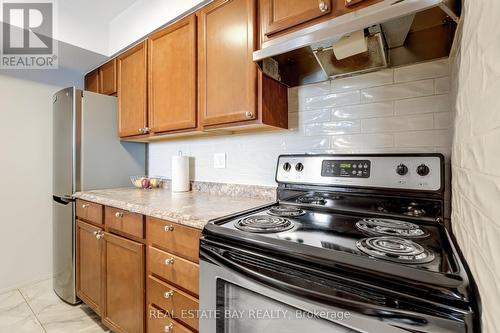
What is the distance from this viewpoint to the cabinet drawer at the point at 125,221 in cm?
132

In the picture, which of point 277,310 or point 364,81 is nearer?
point 277,310

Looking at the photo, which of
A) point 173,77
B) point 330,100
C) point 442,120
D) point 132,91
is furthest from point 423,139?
point 132,91

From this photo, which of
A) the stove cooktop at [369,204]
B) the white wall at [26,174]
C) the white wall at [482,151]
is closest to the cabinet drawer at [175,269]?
the stove cooktop at [369,204]

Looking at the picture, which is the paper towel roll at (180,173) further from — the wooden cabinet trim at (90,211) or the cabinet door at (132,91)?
the wooden cabinet trim at (90,211)

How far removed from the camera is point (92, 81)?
2.46 metres

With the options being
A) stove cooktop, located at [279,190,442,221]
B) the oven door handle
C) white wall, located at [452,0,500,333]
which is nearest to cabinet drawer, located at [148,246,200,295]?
the oven door handle

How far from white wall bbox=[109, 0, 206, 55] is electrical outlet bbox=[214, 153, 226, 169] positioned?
994 mm

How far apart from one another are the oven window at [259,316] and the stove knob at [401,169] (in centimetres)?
70

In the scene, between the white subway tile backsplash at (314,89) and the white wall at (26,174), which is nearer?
the white subway tile backsplash at (314,89)

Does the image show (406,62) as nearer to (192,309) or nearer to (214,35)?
(214,35)

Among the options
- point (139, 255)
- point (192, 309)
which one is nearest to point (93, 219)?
point (139, 255)

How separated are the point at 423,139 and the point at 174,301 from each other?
4.50 ft

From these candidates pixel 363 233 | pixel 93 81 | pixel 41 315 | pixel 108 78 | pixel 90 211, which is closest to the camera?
pixel 363 233

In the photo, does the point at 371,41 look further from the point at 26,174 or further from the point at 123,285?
the point at 26,174
